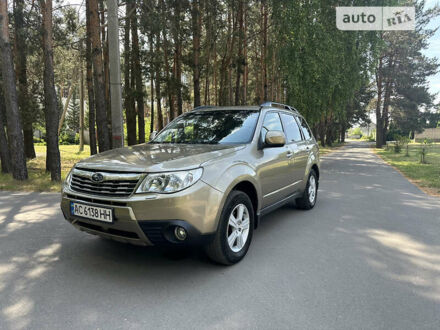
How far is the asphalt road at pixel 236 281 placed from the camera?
2.69 m

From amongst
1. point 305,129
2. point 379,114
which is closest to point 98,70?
point 305,129

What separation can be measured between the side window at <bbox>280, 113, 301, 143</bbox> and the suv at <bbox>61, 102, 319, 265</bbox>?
2.15 ft

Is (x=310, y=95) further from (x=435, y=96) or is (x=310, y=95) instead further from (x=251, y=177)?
(x=435, y=96)

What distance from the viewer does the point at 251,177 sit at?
13.1 feet

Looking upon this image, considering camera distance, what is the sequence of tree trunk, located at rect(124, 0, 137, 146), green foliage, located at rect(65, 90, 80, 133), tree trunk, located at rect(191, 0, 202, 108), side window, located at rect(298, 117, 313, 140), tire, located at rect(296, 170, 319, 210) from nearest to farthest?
tire, located at rect(296, 170, 319, 210), side window, located at rect(298, 117, 313, 140), tree trunk, located at rect(191, 0, 202, 108), tree trunk, located at rect(124, 0, 137, 146), green foliage, located at rect(65, 90, 80, 133)

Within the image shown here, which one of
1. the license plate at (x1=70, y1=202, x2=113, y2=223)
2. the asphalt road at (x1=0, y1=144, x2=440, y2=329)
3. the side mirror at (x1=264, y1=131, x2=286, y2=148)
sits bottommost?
the asphalt road at (x1=0, y1=144, x2=440, y2=329)

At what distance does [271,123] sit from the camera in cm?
493

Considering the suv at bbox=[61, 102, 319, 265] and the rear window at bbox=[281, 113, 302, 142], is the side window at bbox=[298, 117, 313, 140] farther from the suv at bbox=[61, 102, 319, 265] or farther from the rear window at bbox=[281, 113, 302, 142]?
the suv at bbox=[61, 102, 319, 265]

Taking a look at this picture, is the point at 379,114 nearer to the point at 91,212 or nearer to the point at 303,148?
the point at 303,148

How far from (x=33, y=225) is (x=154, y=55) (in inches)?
553

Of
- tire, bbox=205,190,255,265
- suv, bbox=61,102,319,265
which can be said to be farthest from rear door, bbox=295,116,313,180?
tire, bbox=205,190,255,265

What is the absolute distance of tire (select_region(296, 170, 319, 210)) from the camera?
248 inches
